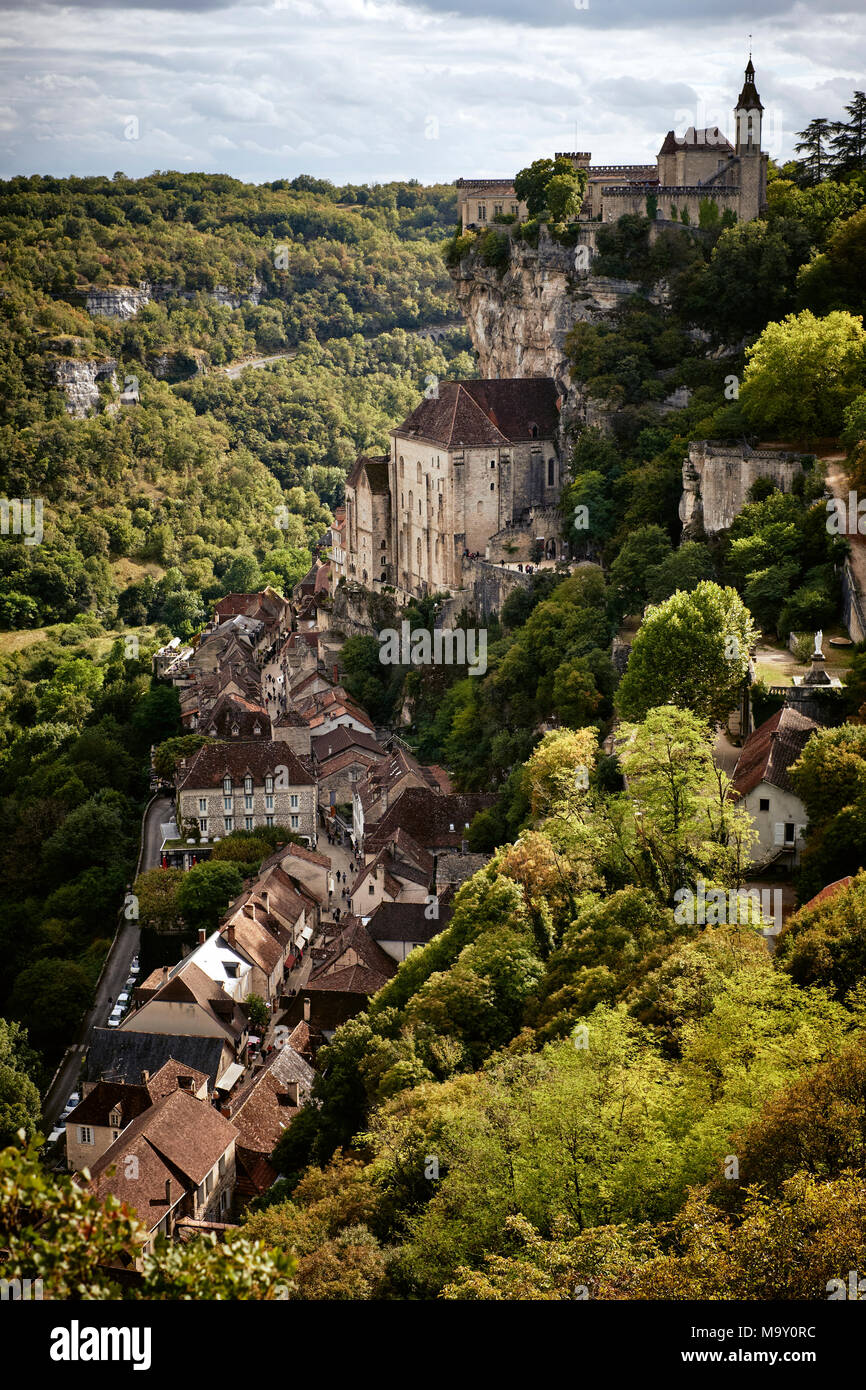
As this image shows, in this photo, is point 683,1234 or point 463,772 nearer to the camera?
point 683,1234

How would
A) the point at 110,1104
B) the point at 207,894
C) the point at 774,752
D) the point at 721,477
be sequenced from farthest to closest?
1. the point at 207,894
2. the point at 721,477
3. the point at 110,1104
4. the point at 774,752

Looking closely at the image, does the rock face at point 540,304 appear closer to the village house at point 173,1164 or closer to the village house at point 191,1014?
the village house at point 191,1014

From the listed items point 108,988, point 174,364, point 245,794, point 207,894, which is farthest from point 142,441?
point 108,988

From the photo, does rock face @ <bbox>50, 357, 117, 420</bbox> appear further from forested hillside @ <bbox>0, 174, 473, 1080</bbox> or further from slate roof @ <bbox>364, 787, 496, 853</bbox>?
slate roof @ <bbox>364, 787, 496, 853</bbox>

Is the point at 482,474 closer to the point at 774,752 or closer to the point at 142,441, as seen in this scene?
the point at 774,752

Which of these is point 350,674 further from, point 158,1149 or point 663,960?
point 663,960

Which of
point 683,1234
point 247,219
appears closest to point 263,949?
point 683,1234
